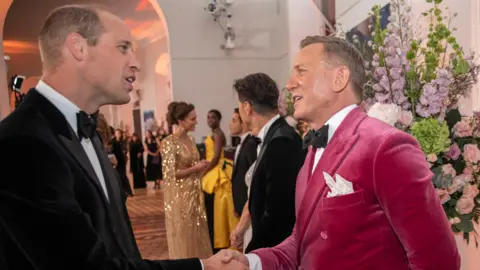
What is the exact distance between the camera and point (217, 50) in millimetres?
8289

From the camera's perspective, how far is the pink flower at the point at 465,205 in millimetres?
1974

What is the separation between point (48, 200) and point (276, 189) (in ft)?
4.38

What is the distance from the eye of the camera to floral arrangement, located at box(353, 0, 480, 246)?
1.93 m

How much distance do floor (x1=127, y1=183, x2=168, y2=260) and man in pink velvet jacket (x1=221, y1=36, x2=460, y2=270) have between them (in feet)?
12.6

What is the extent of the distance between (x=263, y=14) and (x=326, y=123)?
24.2 feet

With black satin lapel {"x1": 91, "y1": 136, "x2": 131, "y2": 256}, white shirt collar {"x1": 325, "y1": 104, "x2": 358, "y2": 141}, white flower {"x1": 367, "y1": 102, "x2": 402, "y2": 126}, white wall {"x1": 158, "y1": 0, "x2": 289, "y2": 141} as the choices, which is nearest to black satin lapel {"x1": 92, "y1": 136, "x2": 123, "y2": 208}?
black satin lapel {"x1": 91, "y1": 136, "x2": 131, "y2": 256}

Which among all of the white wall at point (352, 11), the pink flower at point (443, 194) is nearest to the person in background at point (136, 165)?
the white wall at point (352, 11)

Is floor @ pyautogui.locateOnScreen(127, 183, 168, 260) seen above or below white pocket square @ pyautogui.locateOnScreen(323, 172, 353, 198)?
below

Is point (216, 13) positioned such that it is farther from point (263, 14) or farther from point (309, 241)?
point (309, 241)

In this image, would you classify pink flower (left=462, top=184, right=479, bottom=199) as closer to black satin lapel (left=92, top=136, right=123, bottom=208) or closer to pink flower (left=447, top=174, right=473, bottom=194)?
pink flower (left=447, top=174, right=473, bottom=194)

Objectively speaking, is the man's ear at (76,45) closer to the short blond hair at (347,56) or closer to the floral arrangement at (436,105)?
the short blond hair at (347,56)

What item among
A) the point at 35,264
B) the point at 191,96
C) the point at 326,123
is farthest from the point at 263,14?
the point at 35,264

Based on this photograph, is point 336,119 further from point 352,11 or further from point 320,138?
point 352,11

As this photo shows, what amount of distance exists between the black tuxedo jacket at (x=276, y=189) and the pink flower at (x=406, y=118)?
0.55m
